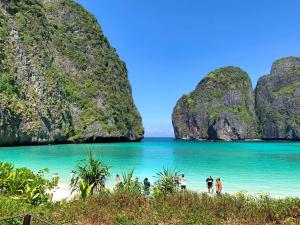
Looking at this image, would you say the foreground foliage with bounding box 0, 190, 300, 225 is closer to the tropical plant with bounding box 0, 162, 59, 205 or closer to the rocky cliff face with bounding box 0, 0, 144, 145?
the tropical plant with bounding box 0, 162, 59, 205

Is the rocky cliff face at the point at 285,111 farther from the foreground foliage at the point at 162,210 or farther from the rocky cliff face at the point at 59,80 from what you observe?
the foreground foliage at the point at 162,210

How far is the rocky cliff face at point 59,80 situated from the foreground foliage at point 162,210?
209 feet

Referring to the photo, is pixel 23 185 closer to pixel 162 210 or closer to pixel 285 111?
pixel 162 210

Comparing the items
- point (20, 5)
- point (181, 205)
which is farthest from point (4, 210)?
point (20, 5)

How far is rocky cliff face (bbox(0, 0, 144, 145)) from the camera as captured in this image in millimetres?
77062

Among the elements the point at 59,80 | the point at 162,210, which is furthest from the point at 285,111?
the point at 162,210

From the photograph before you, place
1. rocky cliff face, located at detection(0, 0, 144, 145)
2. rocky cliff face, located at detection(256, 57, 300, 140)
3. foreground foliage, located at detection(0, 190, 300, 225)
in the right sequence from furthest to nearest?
rocky cliff face, located at detection(256, 57, 300, 140), rocky cliff face, located at detection(0, 0, 144, 145), foreground foliage, located at detection(0, 190, 300, 225)

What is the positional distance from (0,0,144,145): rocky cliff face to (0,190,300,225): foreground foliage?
63.7 metres

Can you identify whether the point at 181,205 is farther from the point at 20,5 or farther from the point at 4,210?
the point at 20,5

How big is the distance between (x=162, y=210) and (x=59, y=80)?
91103mm

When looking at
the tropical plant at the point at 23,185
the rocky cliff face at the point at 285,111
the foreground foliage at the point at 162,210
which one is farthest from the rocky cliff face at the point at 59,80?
the rocky cliff face at the point at 285,111

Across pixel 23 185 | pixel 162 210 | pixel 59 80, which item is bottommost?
pixel 162 210

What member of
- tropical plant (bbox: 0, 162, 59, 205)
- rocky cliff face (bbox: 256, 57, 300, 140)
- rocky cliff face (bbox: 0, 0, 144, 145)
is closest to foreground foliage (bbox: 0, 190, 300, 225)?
tropical plant (bbox: 0, 162, 59, 205)

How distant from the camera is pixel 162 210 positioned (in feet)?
37.4
